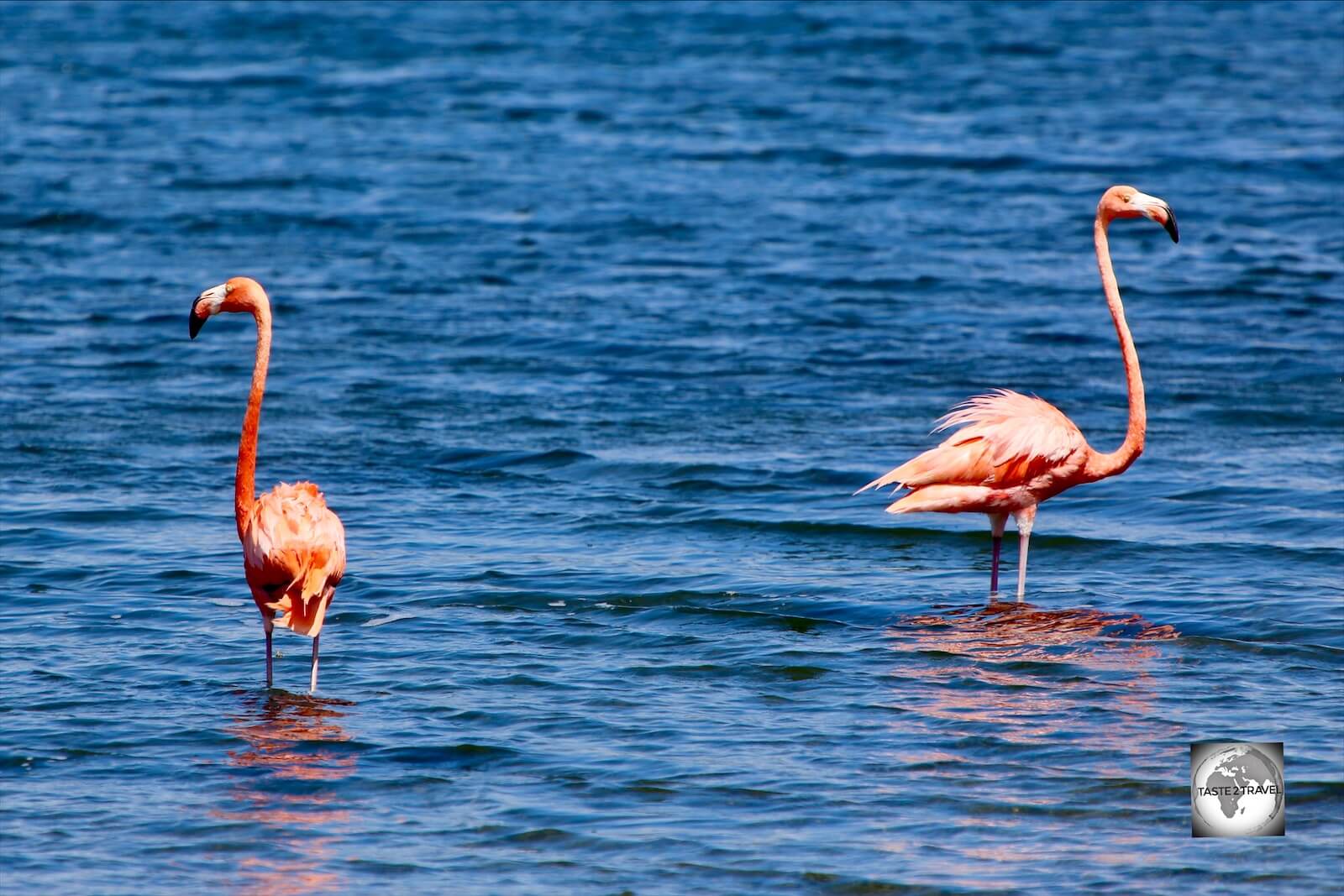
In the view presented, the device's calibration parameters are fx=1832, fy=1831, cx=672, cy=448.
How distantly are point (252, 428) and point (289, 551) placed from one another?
85 cm

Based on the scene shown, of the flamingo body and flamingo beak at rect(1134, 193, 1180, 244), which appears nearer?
the flamingo body

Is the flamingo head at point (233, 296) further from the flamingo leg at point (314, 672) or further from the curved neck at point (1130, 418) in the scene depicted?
the curved neck at point (1130, 418)

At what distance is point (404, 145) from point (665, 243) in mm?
5736

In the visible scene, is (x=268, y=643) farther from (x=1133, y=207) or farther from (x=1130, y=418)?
(x=1133, y=207)

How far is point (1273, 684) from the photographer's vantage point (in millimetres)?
7645

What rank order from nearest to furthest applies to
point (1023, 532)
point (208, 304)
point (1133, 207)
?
point (208, 304), point (1023, 532), point (1133, 207)

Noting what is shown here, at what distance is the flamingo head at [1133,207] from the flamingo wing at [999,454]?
1.15m

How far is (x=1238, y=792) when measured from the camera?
6438 mm

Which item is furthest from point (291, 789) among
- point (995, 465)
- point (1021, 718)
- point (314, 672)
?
point (995, 465)

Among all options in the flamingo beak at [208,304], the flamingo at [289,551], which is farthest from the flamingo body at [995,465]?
the flamingo beak at [208,304]

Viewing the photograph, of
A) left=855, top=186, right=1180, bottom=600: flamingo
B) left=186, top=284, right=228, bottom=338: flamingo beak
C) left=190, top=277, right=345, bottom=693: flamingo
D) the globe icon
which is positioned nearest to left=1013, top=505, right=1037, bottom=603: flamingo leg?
left=855, top=186, right=1180, bottom=600: flamingo

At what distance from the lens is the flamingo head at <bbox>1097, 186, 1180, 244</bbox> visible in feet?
29.8

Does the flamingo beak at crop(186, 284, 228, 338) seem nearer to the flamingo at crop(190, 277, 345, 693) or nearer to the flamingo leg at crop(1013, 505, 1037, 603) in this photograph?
the flamingo at crop(190, 277, 345, 693)

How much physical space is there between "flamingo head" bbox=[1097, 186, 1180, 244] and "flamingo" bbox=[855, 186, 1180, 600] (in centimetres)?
1
